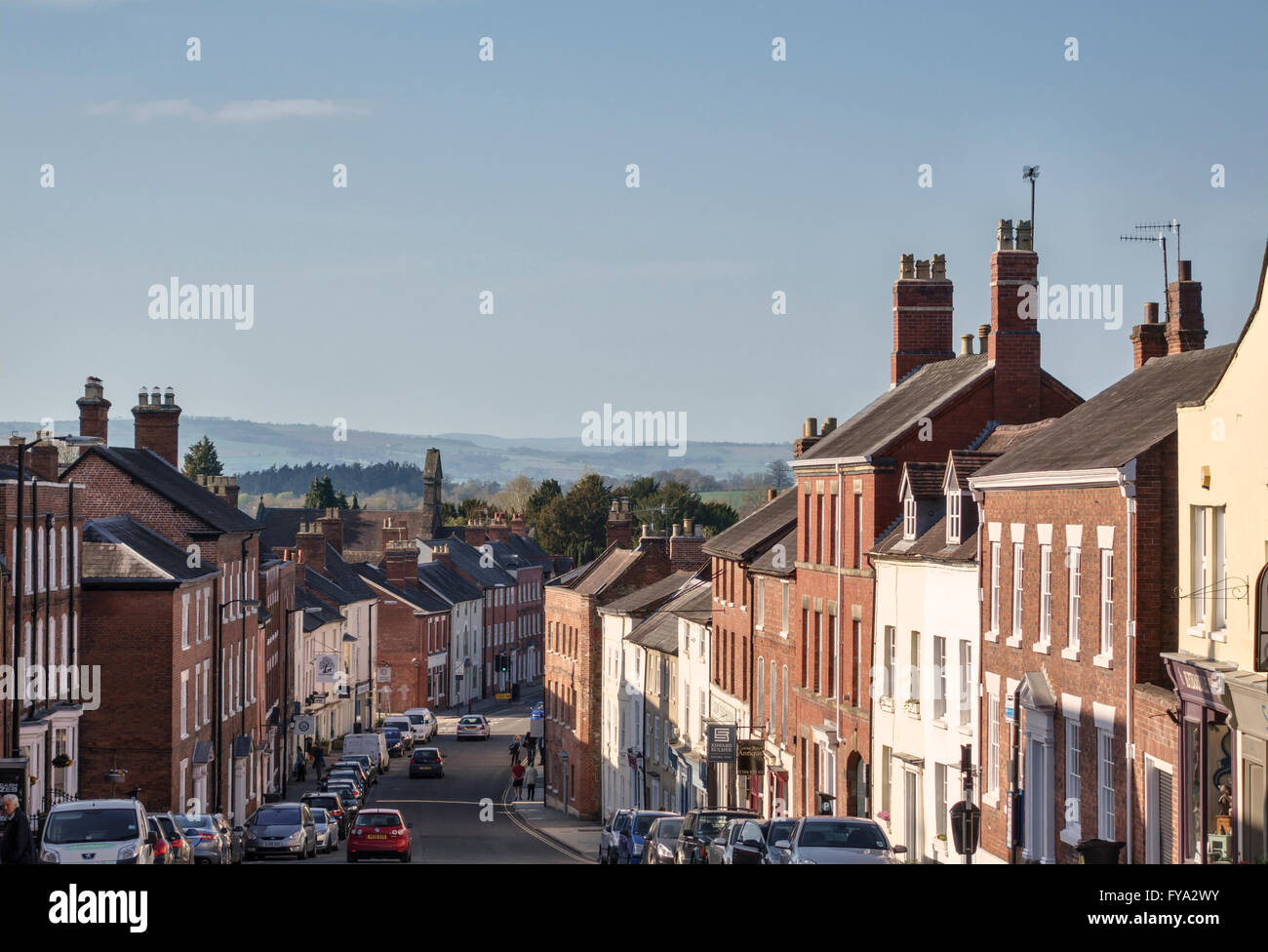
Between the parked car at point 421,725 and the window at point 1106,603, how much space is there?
7660 centimetres

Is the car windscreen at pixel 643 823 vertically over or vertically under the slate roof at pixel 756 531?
under

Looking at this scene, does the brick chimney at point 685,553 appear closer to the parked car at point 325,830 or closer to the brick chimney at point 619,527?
the brick chimney at point 619,527

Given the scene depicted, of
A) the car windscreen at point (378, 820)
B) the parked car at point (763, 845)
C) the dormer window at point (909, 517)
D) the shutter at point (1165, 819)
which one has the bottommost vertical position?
the car windscreen at point (378, 820)

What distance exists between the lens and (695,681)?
61656 millimetres

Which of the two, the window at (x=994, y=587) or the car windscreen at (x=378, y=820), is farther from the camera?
→ the car windscreen at (x=378, y=820)

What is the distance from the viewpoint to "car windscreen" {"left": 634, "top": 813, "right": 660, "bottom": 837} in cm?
3841

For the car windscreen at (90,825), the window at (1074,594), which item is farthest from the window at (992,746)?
the car windscreen at (90,825)

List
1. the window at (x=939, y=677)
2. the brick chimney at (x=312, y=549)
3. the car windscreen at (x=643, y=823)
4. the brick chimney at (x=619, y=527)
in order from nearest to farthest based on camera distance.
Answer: the window at (x=939, y=677), the car windscreen at (x=643, y=823), the brick chimney at (x=619, y=527), the brick chimney at (x=312, y=549)

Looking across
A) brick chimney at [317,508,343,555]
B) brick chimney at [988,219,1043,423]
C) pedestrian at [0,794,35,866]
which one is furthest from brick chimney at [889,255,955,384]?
brick chimney at [317,508,343,555]

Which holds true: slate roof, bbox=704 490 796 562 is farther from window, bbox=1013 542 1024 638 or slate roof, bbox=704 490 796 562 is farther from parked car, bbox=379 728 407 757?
parked car, bbox=379 728 407 757

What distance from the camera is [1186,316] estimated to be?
34.2 meters

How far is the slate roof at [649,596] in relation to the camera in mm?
73625

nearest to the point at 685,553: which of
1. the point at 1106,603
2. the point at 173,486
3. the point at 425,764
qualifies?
the point at 425,764
